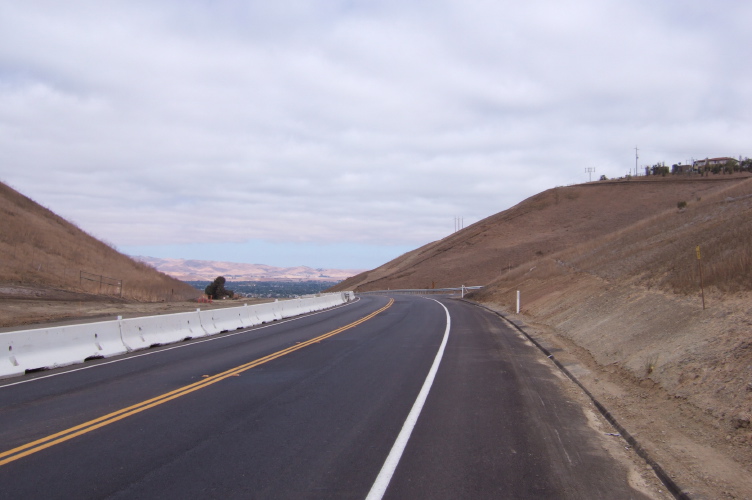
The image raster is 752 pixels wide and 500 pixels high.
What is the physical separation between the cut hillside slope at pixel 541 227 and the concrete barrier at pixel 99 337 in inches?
2420

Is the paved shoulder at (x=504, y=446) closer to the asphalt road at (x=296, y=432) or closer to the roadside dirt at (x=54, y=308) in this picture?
the asphalt road at (x=296, y=432)

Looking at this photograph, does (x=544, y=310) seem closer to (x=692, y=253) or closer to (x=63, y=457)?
(x=692, y=253)

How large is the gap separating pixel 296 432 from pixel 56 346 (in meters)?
8.38

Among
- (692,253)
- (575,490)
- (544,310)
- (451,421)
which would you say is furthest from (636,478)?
(544,310)

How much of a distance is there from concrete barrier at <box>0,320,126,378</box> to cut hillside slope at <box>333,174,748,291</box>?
6697 centimetres

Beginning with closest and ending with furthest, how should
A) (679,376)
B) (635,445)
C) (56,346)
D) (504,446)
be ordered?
(504,446), (635,445), (679,376), (56,346)

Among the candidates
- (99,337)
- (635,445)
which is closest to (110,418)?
(635,445)

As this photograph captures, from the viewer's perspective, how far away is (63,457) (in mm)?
6406

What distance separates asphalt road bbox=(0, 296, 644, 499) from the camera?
564 cm

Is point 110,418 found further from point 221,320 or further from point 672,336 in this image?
point 221,320

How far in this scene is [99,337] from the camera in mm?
14539

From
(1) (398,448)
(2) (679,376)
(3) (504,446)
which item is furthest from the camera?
(2) (679,376)

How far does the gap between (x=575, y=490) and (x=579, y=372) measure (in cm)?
680

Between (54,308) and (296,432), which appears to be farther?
(54,308)
